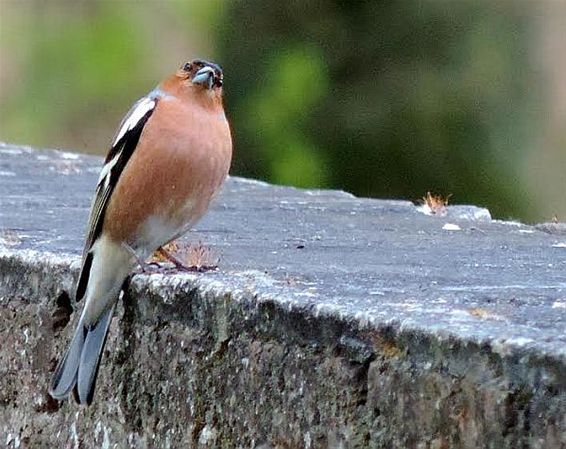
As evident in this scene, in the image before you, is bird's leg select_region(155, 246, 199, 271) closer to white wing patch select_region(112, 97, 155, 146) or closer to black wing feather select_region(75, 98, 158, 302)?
black wing feather select_region(75, 98, 158, 302)

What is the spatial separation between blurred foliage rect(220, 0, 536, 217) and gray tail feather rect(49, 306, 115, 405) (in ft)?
25.6

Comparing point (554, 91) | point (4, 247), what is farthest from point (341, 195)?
point (554, 91)

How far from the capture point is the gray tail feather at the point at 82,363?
374 centimetres

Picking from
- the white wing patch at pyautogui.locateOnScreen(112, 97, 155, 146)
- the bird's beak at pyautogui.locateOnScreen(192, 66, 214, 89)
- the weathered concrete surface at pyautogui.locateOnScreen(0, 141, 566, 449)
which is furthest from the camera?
the bird's beak at pyautogui.locateOnScreen(192, 66, 214, 89)

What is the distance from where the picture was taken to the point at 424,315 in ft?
9.98

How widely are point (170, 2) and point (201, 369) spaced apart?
1368cm

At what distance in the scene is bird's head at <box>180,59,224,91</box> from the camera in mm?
5062

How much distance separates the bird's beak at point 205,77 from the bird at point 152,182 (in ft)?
0.09

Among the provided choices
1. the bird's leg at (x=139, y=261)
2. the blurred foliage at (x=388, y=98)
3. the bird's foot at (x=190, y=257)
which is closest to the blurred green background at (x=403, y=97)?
the blurred foliage at (x=388, y=98)

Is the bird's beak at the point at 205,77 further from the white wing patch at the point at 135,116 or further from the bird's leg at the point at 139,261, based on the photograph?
the bird's leg at the point at 139,261

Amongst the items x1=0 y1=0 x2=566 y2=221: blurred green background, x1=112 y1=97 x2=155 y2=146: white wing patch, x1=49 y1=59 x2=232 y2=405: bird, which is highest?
x1=0 y1=0 x2=566 y2=221: blurred green background

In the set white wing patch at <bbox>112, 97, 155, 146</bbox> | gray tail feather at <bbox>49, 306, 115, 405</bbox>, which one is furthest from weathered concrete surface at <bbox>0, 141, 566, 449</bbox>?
white wing patch at <bbox>112, 97, 155, 146</bbox>

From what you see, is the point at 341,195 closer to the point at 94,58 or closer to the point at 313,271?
the point at 313,271

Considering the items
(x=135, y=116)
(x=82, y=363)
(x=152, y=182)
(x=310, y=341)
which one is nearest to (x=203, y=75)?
(x=135, y=116)
